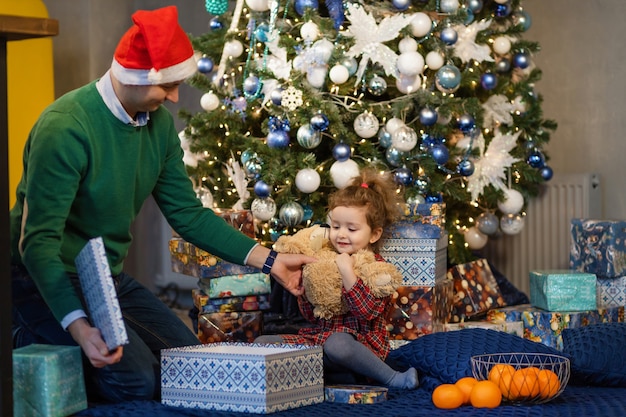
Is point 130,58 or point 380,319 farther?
point 380,319

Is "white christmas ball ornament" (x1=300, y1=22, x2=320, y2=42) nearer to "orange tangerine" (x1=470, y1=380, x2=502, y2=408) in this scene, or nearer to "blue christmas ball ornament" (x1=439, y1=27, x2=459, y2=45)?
"blue christmas ball ornament" (x1=439, y1=27, x2=459, y2=45)

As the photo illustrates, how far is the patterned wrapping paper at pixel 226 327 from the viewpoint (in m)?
3.37

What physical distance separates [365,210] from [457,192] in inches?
46.8

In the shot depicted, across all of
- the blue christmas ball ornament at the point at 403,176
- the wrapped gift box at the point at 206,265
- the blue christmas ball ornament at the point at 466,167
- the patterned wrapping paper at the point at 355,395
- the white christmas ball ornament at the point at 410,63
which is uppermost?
the white christmas ball ornament at the point at 410,63

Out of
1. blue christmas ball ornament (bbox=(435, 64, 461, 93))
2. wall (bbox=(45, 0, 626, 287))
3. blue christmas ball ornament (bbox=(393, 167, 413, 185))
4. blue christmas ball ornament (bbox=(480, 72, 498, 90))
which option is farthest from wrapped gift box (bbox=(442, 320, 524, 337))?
wall (bbox=(45, 0, 626, 287))

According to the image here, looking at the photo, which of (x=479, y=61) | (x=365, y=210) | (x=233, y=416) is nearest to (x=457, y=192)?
(x=479, y=61)

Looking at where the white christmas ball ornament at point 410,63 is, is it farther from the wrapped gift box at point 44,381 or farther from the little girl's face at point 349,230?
the wrapped gift box at point 44,381

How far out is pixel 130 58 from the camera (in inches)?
97.6

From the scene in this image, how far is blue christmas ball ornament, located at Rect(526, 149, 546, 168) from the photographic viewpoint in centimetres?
438

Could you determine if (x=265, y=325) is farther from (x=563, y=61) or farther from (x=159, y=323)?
(x=563, y=61)

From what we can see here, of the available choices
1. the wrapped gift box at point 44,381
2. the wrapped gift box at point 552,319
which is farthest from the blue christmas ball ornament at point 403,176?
the wrapped gift box at point 44,381

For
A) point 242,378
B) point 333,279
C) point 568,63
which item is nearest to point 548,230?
point 568,63

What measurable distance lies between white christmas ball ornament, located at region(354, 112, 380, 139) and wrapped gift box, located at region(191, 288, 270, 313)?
819 mm

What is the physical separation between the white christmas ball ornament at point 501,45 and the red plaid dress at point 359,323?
1.70 m
